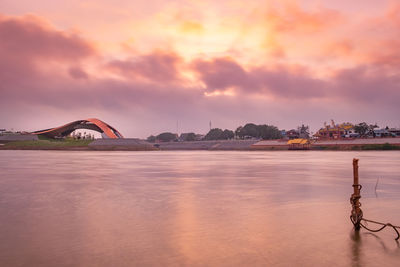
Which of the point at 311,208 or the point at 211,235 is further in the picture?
the point at 311,208

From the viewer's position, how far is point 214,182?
70.6ft

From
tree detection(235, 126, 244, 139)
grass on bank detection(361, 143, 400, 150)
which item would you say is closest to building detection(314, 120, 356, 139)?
tree detection(235, 126, 244, 139)

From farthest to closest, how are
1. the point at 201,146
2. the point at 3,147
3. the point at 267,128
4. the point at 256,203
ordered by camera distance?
the point at 267,128 → the point at 201,146 → the point at 3,147 → the point at 256,203

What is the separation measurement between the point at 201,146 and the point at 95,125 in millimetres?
37939

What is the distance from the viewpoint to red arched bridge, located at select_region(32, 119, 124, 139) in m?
126

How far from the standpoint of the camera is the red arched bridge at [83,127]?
126 meters

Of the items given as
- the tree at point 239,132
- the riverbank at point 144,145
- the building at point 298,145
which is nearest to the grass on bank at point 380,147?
the riverbank at point 144,145

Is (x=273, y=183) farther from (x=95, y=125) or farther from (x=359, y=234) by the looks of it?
(x=95, y=125)

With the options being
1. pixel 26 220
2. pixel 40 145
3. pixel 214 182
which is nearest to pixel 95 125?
pixel 40 145

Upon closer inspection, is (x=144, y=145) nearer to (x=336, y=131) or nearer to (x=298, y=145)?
(x=298, y=145)

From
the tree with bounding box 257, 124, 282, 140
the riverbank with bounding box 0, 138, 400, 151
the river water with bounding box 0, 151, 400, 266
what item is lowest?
the river water with bounding box 0, 151, 400, 266

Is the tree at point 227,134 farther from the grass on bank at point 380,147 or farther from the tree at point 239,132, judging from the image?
the grass on bank at point 380,147

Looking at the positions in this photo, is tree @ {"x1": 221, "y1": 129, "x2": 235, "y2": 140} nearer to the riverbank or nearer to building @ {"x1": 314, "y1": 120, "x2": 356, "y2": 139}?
building @ {"x1": 314, "y1": 120, "x2": 356, "y2": 139}

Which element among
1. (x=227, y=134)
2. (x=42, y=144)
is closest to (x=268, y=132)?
(x=227, y=134)
